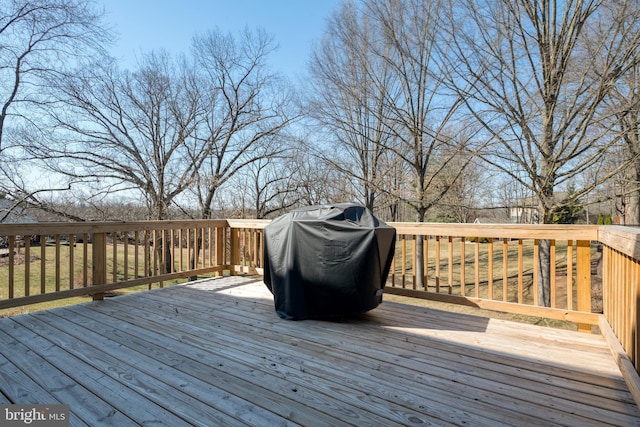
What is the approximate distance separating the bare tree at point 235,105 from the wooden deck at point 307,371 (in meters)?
7.25

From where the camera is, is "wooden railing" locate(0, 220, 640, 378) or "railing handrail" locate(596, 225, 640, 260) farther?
"wooden railing" locate(0, 220, 640, 378)

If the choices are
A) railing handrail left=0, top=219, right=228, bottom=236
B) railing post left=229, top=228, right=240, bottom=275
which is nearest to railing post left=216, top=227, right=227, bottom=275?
railing post left=229, top=228, right=240, bottom=275

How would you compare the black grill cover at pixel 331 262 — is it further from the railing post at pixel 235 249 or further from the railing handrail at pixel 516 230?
the railing post at pixel 235 249

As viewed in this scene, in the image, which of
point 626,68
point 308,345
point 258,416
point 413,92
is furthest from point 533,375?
point 413,92

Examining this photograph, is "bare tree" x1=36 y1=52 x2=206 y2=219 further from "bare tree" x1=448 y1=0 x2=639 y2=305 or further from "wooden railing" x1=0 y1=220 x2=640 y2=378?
"bare tree" x1=448 y1=0 x2=639 y2=305

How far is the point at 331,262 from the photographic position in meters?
2.97

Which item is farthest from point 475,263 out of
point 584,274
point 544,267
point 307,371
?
point 544,267

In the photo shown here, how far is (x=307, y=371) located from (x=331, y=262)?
1063 mm

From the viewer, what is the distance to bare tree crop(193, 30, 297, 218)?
9703mm

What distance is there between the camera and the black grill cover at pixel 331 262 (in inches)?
115

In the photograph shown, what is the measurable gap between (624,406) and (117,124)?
10.6 metres

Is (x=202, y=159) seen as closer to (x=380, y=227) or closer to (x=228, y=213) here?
(x=228, y=213)

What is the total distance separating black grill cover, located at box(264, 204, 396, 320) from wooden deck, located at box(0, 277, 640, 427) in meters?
0.19

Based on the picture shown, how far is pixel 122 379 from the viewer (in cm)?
193
